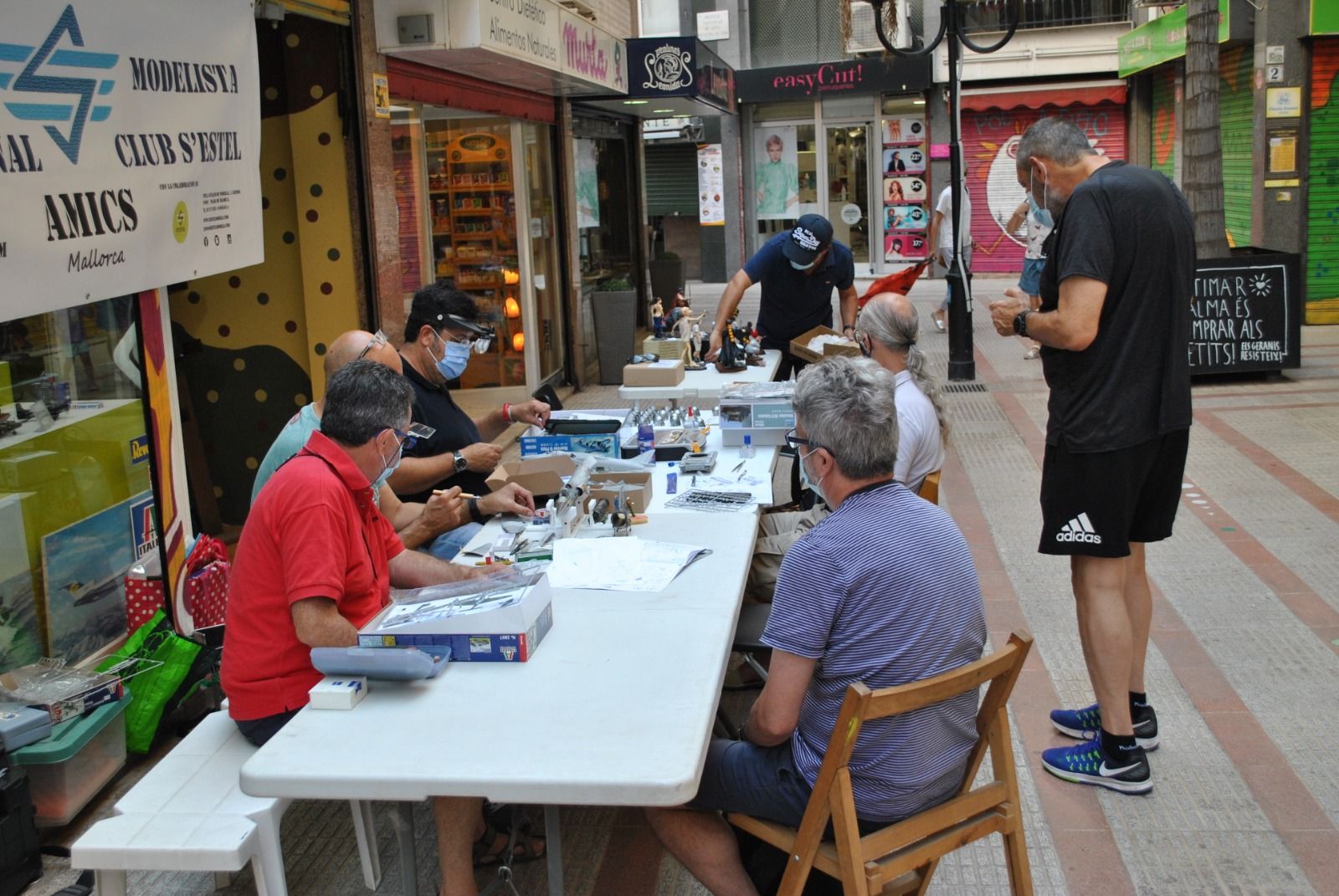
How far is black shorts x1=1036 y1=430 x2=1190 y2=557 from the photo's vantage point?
4.19 m

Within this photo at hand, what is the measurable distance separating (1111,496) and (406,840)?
7.95 feet

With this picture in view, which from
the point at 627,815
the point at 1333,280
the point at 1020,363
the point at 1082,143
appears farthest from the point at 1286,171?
the point at 627,815

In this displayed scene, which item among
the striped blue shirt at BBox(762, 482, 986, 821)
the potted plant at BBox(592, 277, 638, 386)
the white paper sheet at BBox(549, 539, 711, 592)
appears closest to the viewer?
the striped blue shirt at BBox(762, 482, 986, 821)

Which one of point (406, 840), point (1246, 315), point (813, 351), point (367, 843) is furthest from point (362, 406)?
point (1246, 315)

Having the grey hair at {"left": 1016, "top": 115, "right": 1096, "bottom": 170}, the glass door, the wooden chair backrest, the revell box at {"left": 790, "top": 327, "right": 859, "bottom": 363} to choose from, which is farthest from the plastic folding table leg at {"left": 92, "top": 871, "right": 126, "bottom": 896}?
the glass door

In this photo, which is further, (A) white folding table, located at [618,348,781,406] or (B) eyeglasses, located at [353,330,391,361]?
(A) white folding table, located at [618,348,781,406]

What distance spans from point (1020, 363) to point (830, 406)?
1040 cm

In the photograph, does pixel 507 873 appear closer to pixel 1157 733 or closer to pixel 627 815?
pixel 627 815

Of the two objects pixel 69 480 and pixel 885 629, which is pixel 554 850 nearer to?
pixel 885 629

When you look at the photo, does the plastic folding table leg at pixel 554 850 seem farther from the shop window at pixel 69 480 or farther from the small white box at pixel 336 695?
the shop window at pixel 69 480

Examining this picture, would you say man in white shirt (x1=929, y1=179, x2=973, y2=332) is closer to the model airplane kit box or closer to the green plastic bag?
the green plastic bag

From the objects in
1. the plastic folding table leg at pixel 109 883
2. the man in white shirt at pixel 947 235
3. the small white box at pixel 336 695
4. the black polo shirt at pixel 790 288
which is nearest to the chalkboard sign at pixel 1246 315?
the man in white shirt at pixel 947 235

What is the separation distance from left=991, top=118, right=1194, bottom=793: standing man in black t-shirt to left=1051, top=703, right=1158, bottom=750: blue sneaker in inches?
8.0

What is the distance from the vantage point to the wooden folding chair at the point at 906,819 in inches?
111
